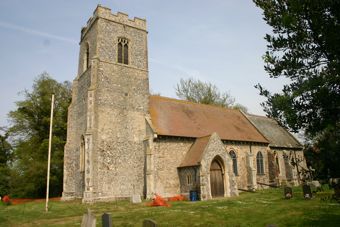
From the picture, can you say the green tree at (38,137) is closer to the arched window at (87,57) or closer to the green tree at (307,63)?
the arched window at (87,57)

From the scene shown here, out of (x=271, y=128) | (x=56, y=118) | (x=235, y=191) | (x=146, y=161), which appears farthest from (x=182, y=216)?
(x=56, y=118)

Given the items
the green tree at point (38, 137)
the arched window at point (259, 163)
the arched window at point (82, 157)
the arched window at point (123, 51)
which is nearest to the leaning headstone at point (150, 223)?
the arched window at point (82, 157)

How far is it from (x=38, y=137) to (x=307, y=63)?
3481 cm

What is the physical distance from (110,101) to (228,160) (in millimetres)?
10363

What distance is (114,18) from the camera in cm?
2541

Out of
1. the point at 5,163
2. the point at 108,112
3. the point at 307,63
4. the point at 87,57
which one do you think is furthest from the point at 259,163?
the point at 5,163

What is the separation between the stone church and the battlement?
0.09 meters

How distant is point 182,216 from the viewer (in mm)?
12188

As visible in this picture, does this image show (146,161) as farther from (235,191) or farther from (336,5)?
(336,5)

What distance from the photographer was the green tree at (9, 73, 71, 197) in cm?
3177

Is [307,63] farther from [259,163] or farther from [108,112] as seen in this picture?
[259,163]

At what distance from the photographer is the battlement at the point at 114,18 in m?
24.7

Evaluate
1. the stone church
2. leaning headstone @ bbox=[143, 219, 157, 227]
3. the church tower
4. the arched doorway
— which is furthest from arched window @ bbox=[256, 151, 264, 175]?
leaning headstone @ bbox=[143, 219, 157, 227]

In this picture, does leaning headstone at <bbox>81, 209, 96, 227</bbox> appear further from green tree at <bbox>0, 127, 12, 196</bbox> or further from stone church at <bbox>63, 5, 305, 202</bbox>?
green tree at <bbox>0, 127, 12, 196</bbox>
